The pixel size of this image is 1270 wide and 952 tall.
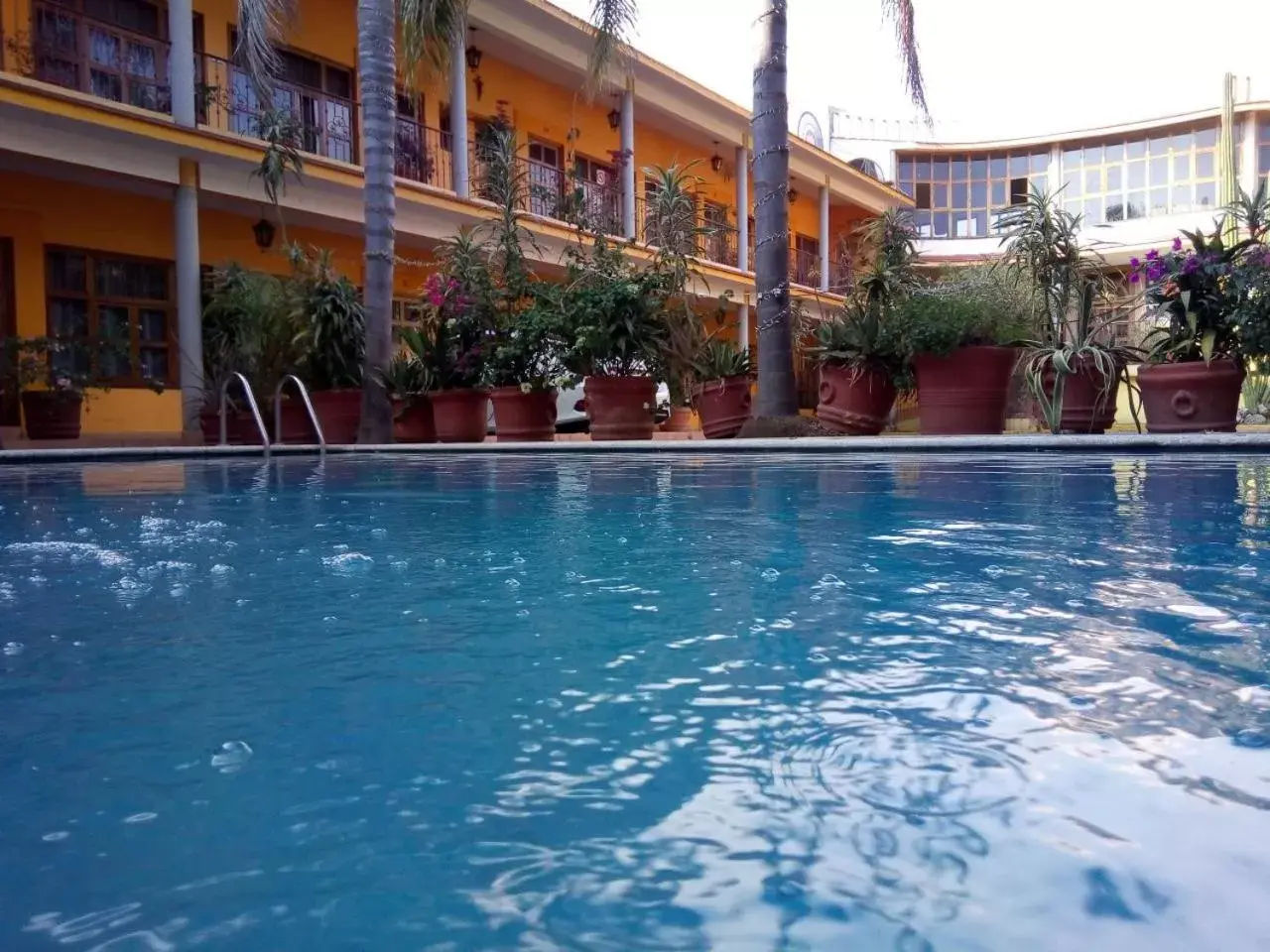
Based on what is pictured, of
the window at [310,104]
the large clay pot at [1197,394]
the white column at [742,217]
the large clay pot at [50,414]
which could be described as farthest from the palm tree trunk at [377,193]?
the white column at [742,217]

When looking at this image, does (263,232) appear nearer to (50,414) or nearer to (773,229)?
(50,414)

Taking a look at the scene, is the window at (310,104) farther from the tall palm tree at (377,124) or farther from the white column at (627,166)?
the white column at (627,166)

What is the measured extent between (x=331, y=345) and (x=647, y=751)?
35.0 ft

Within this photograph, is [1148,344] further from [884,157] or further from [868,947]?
[884,157]

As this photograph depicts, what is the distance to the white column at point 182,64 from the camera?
444 inches

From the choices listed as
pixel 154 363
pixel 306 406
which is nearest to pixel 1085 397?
pixel 306 406

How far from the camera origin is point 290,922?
0.71m

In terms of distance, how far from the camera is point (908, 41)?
10172 millimetres

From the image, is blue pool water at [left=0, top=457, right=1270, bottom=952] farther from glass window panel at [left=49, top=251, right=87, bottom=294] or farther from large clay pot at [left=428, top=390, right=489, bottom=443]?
glass window panel at [left=49, top=251, right=87, bottom=294]

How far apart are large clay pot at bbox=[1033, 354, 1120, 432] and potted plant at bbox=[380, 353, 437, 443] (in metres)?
6.01

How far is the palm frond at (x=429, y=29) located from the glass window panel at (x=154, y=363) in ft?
17.6

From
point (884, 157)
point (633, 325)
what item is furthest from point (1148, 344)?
point (884, 157)

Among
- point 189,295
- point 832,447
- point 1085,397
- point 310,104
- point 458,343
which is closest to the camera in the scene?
point 832,447

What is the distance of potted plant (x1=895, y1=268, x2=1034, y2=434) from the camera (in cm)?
826
